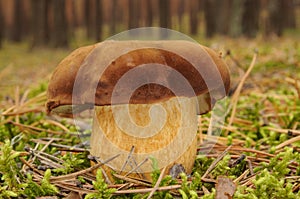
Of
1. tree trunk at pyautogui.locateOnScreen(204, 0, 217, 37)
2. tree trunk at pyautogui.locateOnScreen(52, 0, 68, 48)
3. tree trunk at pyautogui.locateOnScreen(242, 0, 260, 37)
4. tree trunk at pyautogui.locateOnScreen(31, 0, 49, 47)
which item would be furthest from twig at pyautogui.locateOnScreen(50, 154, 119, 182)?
tree trunk at pyautogui.locateOnScreen(204, 0, 217, 37)

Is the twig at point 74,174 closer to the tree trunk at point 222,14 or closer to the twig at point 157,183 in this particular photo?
the twig at point 157,183

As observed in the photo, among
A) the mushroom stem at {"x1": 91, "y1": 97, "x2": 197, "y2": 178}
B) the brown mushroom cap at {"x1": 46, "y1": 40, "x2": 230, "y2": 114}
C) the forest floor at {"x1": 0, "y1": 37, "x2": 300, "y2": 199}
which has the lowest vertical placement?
the forest floor at {"x1": 0, "y1": 37, "x2": 300, "y2": 199}

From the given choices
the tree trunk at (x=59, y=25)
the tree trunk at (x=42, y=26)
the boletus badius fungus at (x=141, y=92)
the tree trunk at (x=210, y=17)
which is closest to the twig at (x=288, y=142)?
the boletus badius fungus at (x=141, y=92)

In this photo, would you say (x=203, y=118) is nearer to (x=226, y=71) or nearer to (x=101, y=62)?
(x=226, y=71)


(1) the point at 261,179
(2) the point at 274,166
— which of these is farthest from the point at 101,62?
(2) the point at 274,166

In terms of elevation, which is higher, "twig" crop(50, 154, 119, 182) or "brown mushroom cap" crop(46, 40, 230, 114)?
"brown mushroom cap" crop(46, 40, 230, 114)

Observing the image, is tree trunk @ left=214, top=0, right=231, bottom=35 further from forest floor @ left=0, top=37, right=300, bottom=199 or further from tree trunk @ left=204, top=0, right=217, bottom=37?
forest floor @ left=0, top=37, right=300, bottom=199

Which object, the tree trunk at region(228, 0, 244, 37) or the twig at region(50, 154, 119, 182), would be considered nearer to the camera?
the twig at region(50, 154, 119, 182)
